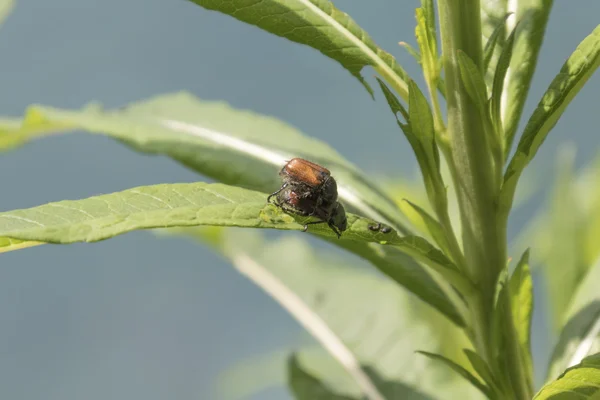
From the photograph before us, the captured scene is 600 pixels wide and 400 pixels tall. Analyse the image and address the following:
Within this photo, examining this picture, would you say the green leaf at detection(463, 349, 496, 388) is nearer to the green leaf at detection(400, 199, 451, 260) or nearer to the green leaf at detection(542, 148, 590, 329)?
the green leaf at detection(400, 199, 451, 260)

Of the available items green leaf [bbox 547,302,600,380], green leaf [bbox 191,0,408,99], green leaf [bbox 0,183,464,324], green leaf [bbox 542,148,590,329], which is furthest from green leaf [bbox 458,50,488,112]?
green leaf [bbox 542,148,590,329]

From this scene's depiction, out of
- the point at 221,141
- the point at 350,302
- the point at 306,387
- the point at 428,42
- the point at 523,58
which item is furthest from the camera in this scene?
the point at 350,302

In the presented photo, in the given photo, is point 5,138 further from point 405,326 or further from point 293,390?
point 405,326

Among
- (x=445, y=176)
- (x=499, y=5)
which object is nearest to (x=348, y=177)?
(x=445, y=176)

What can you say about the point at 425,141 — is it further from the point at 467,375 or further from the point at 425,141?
the point at 467,375

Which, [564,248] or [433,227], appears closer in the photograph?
[433,227]

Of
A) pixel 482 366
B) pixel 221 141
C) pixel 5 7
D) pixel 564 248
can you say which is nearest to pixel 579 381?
pixel 482 366

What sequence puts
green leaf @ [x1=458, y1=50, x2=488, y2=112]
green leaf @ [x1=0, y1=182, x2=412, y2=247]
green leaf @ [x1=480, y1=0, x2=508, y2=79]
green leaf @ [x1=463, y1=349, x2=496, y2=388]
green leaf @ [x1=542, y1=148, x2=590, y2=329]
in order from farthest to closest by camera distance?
green leaf @ [x1=542, y1=148, x2=590, y2=329] → green leaf @ [x1=480, y1=0, x2=508, y2=79] → green leaf @ [x1=463, y1=349, x2=496, y2=388] → green leaf @ [x1=458, y1=50, x2=488, y2=112] → green leaf @ [x1=0, y1=182, x2=412, y2=247]
